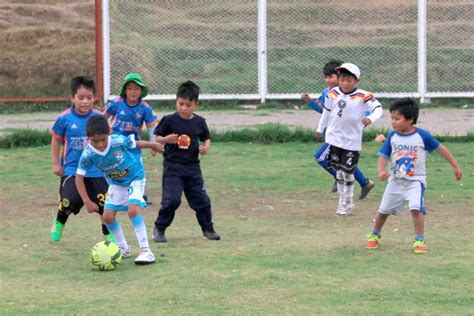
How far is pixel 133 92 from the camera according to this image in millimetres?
11438

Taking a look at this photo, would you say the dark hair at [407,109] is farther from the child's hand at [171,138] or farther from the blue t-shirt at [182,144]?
the child's hand at [171,138]

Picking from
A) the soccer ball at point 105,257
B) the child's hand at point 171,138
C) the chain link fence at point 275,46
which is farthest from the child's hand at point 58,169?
the chain link fence at point 275,46

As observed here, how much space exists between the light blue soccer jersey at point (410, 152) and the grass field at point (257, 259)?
0.63 metres

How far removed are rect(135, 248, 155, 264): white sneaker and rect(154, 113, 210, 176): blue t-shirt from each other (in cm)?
129

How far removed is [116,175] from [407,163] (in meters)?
2.40

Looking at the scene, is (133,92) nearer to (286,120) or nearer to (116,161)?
(116,161)

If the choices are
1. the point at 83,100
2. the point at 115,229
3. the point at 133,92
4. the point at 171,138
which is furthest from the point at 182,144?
the point at 133,92

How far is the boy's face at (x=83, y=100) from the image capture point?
9.66 meters

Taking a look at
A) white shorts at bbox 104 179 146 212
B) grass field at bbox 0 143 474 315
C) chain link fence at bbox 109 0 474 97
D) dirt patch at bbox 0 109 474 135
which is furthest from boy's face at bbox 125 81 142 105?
chain link fence at bbox 109 0 474 97

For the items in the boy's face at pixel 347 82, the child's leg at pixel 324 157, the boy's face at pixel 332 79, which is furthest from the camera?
the boy's face at pixel 332 79

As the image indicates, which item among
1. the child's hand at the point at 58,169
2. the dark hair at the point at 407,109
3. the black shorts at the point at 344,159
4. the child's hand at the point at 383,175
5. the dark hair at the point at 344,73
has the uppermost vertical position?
the dark hair at the point at 344,73

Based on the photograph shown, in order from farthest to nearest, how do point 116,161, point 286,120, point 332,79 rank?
point 286,120 → point 332,79 → point 116,161

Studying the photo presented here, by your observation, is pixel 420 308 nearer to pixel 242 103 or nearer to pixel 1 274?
pixel 1 274

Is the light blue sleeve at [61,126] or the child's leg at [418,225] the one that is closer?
the child's leg at [418,225]
